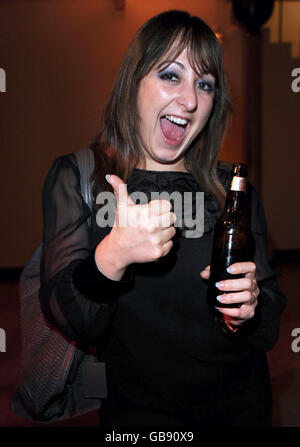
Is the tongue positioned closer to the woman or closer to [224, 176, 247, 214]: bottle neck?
the woman

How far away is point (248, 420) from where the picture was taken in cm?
113

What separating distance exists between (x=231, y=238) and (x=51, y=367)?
1.84 feet

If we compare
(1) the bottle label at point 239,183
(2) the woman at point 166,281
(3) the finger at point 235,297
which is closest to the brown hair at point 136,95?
(2) the woman at point 166,281

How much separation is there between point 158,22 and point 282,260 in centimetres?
545

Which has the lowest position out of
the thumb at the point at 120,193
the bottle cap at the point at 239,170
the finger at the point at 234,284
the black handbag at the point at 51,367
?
the black handbag at the point at 51,367

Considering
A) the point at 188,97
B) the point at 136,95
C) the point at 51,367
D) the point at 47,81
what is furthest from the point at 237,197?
the point at 47,81

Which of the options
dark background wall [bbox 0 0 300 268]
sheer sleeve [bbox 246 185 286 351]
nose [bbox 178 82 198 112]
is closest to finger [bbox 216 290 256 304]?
sheer sleeve [bbox 246 185 286 351]

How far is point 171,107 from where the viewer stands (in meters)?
1.13

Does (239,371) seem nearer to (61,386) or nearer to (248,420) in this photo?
(248,420)

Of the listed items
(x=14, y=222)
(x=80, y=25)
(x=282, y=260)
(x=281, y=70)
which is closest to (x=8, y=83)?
(x=80, y=25)

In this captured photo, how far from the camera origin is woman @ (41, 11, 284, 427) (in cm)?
106

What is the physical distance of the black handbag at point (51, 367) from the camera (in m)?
1.10

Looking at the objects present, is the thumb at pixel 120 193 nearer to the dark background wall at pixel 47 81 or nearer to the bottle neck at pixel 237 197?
the bottle neck at pixel 237 197

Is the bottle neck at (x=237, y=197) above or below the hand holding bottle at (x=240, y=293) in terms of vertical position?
above
